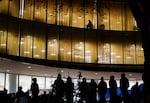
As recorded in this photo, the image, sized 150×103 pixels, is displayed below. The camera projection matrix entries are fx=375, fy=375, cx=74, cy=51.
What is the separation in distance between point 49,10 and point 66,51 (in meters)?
4.48

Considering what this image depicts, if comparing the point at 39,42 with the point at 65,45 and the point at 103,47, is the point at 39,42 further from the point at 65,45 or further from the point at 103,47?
the point at 103,47

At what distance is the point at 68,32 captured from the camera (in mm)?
37562

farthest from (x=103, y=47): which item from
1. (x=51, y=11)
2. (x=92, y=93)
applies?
(x=92, y=93)

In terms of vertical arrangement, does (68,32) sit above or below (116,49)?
above

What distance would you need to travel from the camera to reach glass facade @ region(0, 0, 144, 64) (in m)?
32.9

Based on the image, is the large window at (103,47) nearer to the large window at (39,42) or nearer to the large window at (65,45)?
the large window at (65,45)

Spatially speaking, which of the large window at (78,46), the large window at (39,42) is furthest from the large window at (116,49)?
the large window at (39,42)

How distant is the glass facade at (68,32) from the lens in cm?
3294

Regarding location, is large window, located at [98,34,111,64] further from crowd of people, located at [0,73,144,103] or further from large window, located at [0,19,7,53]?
crowd of people, located at [0,73,144,103]

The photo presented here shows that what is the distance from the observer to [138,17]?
9.05m

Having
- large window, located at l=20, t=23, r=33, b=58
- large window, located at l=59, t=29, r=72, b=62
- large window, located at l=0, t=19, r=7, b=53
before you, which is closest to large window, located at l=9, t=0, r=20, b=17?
large window, located at l=20, t=23, r=33, b=58

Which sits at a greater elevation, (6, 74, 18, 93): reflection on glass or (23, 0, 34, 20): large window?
(23, 0, 34, 20): large window

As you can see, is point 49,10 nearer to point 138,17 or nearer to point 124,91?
point 124,91

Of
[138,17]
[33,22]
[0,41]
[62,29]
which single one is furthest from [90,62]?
[138,17]
